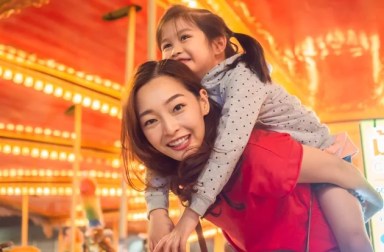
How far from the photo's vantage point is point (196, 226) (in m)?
0.72

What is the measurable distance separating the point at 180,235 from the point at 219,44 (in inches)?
Answer: 12.2

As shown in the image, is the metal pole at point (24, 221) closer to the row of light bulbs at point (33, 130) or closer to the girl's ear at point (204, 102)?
the row of light bulbs at point (33, 130)

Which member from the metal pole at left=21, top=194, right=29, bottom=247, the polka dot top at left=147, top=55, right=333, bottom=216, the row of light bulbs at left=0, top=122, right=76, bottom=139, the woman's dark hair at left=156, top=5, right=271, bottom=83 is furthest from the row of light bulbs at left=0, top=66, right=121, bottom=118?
the polka dot top at left=147, top=55, right=333, bottom=216

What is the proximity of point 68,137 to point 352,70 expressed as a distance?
1.47 m

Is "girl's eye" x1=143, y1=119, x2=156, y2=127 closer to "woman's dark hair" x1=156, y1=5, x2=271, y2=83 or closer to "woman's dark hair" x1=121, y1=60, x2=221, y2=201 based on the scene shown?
"woman's dark hair" x1=121, y1=60, x2=221, y2=201

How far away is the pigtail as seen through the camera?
0.77m

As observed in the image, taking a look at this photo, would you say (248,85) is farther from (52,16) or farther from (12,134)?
(12,134)

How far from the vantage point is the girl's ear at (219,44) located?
0.83 m

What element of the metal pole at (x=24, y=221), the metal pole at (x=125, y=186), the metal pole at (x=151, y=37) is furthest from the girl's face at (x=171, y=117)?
the metal pole at (x=24, y=221)

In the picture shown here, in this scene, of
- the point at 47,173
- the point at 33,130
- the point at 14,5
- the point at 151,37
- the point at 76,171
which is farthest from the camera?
the point at 47,173

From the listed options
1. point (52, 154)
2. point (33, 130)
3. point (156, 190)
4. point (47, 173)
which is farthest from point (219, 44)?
point (47, 173)

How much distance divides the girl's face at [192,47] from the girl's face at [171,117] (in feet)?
0.29

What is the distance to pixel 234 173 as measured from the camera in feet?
2.34

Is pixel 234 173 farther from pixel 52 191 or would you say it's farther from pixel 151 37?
pixel 52 191
